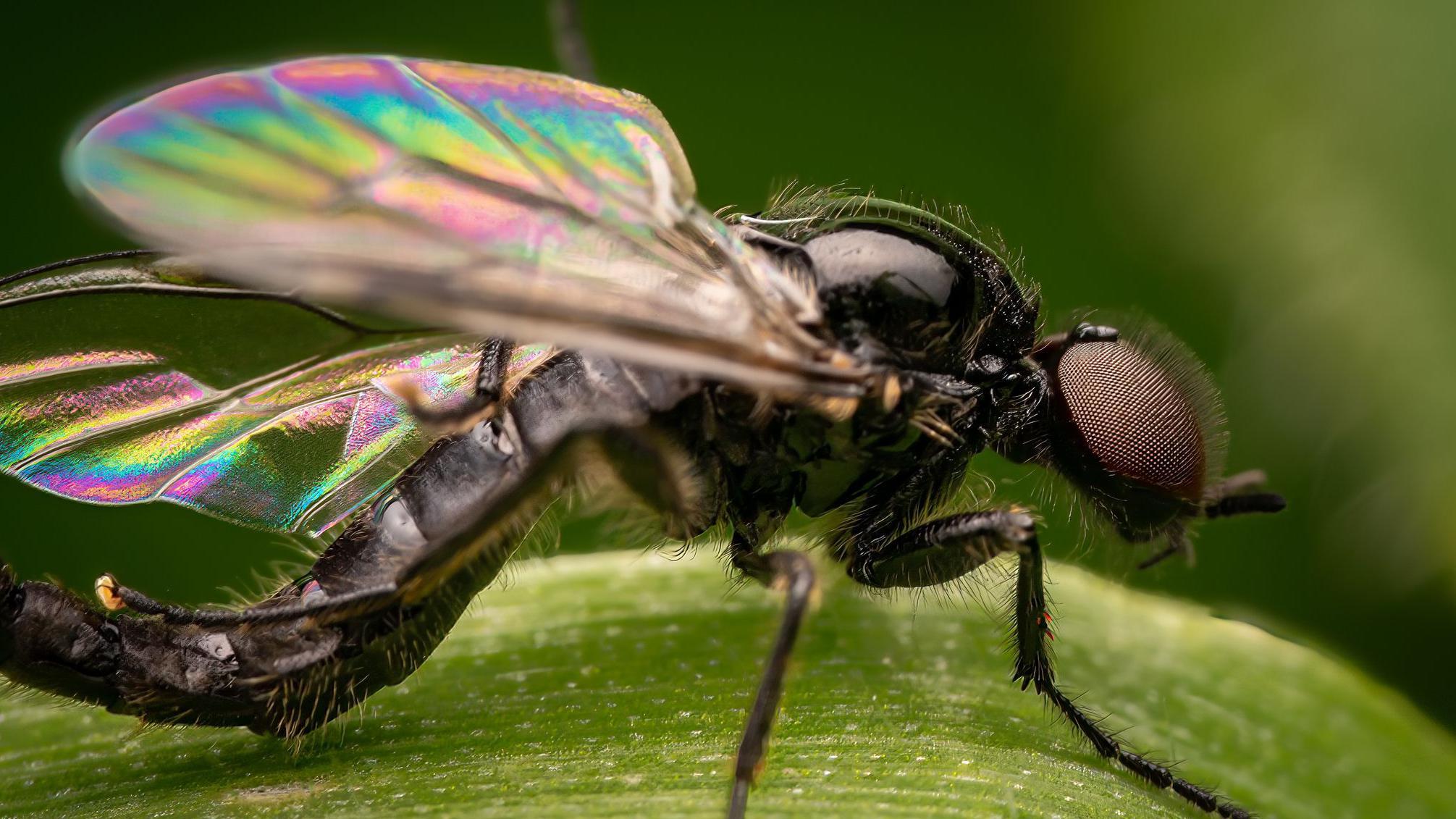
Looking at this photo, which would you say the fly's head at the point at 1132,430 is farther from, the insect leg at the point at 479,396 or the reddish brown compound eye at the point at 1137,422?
the insect leg at the point at 479,396

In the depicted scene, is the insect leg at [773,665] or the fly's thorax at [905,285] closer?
the insect leg at [773,665]

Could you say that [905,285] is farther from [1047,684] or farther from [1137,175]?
[1137,175]

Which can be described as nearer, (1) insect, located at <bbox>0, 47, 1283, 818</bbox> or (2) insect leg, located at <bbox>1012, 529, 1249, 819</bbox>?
(1) insect, located at <bbox>0, 47, 1283, 818</bbox>

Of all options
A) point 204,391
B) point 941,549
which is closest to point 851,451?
point 941,549

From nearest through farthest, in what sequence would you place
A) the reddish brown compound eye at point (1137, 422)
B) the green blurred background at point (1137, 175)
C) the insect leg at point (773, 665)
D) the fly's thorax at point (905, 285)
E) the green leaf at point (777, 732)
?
1. the insect leg at point (773, 665)
2. the green leaf at point (777, 732)
3. the fly's thorax at point (905, 285)
4. the reddish brown compound eye at point (1137, 422)
5. the green blurred background at point (1137, 175)

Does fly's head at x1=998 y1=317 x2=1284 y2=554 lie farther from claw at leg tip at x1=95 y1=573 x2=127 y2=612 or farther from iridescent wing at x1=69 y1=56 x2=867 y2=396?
claw at leg tip at x1=95 y1=573 x2=127 y2=612

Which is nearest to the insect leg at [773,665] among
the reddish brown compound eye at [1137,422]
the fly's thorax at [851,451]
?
the fly's thorax at [851,451]

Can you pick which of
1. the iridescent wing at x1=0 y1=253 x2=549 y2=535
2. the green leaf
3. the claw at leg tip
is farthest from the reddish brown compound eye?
the claw at leg tip

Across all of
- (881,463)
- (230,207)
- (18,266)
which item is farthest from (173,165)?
(18,266)

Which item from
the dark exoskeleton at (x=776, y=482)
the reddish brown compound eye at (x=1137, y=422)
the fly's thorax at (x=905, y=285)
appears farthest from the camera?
the reddish brown compound eye at (x=1137, y=422)
